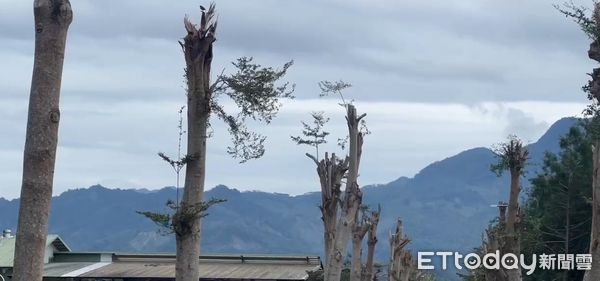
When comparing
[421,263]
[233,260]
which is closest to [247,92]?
[421,263]

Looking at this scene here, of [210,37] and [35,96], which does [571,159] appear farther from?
[35,96]

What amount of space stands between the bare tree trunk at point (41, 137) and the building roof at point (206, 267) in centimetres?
4526

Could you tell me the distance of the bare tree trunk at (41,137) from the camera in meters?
12.4

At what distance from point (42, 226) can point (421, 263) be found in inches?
1101

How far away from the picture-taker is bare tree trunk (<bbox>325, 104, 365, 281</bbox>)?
31.8 metres

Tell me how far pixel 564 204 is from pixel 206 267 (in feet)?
64.9

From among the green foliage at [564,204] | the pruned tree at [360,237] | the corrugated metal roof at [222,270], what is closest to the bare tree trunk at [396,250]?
the pruned tree at [360,237]

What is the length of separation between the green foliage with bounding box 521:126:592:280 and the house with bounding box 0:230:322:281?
1235 centimetres

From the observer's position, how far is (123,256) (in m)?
69.1

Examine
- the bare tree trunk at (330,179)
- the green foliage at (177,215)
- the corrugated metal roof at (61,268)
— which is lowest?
the corrugated metal roof at (61,268)

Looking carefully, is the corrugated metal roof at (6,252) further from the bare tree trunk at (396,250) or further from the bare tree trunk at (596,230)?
the bare tree trunk at (596,230)

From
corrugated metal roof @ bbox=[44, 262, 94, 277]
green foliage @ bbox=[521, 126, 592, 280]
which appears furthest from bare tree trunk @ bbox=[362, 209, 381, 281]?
corrugated metal roof @ bbox=[44, 262, 94, 277]

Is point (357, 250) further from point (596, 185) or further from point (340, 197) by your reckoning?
point (596, 185)

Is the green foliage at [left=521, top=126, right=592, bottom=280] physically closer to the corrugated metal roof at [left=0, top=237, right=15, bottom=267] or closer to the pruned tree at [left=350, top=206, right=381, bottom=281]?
the pruned tree at [left=350, top=206, right=381, bottom=281]
